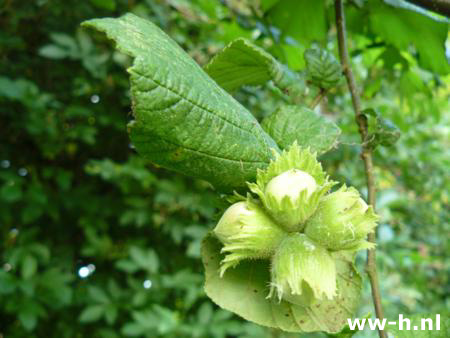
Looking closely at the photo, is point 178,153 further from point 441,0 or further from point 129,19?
point 441,0

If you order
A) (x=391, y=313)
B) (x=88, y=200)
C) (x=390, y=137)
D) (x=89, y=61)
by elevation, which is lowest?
(x=88, y=200)

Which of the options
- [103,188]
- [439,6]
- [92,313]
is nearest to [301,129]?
[439,6]

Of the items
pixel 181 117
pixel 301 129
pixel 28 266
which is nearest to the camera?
pixel 181 117

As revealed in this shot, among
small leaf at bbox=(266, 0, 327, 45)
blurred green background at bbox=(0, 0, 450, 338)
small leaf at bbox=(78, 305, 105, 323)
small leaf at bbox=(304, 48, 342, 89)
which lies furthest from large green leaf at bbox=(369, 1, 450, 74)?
small leaf at bbox=(78, 305, 105, 323)

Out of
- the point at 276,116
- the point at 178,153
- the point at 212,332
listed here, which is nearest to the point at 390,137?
the point at 276,116

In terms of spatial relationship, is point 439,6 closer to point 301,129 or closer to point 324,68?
point 324,68

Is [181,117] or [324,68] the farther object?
[324,68]
